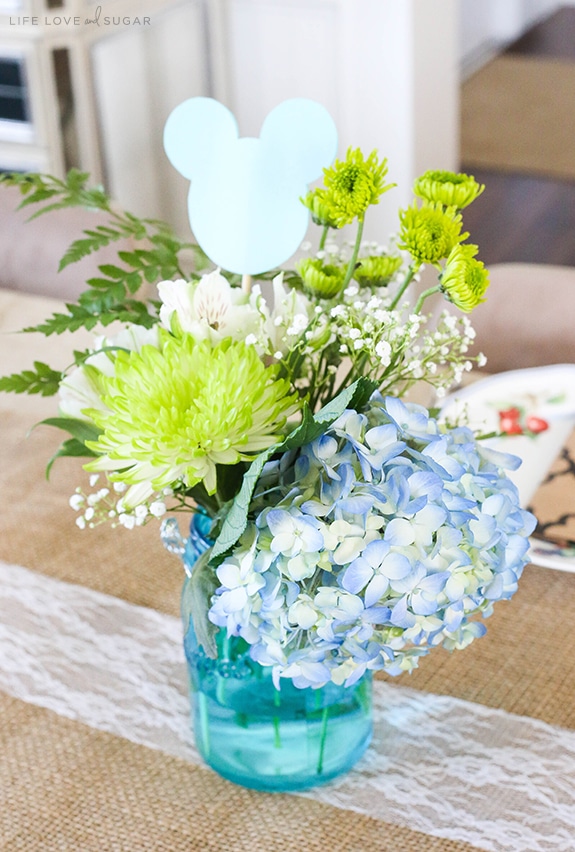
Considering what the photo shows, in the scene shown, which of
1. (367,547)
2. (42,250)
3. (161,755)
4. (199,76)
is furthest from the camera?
(199,76)

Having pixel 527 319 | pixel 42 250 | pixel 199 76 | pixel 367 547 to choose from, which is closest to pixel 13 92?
pixel 199 76

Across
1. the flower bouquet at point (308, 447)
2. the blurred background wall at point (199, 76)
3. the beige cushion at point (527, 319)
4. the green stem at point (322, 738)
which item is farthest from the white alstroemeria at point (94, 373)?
the blurred background wall at point (199, 76)

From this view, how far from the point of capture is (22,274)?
5.79 feet

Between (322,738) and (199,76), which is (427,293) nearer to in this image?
(322,738)

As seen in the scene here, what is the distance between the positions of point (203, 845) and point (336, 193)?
0.45 meters

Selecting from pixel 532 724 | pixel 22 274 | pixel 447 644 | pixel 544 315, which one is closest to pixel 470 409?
pixel 544 315

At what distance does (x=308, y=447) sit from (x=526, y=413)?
63cm

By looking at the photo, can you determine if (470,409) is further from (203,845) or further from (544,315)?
(203,845)

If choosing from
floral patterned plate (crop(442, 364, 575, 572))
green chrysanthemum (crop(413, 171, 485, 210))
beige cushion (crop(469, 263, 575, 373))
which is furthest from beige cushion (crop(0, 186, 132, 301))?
green chrysanthemum (crop(413, 171, 485, 210))

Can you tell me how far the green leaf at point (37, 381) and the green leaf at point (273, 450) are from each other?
172 mm

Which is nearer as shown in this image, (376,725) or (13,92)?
(376,725)

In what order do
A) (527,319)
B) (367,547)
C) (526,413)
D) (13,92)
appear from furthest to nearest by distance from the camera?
(13,92), (527,319), (526,413), (367,547)

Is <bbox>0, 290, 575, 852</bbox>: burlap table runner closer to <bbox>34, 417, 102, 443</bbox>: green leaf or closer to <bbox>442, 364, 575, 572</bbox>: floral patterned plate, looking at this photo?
<bbox>442, 364, 575, 572</bbox>: floral patterned plate

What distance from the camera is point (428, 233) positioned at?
2.06 ft
